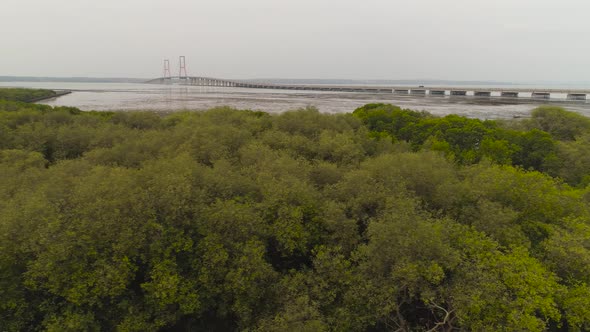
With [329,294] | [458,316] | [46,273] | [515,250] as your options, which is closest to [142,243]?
[46,273]

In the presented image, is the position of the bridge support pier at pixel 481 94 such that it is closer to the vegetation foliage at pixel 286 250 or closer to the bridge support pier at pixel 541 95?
the bridge support pier at pixel 541 95

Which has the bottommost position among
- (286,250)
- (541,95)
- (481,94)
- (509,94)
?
(286,250)

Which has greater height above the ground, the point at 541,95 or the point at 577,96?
the point at 541,95

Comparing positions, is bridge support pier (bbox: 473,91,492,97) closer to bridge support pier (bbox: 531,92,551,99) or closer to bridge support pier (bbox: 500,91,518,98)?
bridge support pier (bbox: 500,91,518,98)

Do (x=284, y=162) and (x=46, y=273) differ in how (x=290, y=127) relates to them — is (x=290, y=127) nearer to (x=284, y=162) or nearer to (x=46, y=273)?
(x=284, y=162)

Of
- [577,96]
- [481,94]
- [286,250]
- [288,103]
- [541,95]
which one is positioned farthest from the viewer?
[481,94]

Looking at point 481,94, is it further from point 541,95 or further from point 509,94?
point 541,95

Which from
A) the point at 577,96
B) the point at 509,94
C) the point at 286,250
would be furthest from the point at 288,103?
the point at 509,94

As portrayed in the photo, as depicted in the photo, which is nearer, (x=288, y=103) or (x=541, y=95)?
(x=288, y=103)
